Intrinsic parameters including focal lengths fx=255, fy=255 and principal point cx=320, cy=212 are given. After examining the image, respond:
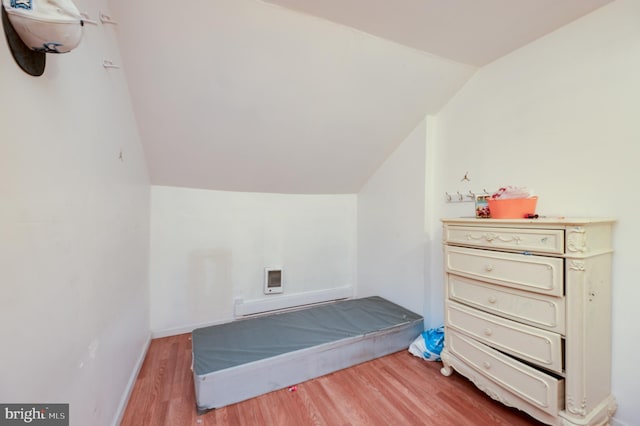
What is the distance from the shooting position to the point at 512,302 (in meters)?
1.36

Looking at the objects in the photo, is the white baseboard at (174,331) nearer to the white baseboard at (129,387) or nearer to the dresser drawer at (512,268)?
the white baseboard at (129,387)

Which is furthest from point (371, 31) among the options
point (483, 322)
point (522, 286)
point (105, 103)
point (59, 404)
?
point (59, 404)

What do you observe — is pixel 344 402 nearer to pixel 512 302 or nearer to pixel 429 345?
pixel 429 345

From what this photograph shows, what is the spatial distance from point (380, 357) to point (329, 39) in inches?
89.7

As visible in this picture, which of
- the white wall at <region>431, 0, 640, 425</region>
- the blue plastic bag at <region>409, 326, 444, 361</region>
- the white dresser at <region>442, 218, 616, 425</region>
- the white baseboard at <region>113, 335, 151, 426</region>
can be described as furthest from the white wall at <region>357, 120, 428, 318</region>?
the white baseboard at <region>113, 335, 151, 426</region>

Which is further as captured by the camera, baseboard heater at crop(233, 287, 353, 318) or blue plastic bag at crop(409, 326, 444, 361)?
baseboard heater at crop(233, 287, 353, 318)

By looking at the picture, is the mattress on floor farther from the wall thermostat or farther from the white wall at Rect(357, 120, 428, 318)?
the wall thermostat

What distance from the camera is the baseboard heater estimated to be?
2543 millimetres

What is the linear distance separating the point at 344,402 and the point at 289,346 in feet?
1.54

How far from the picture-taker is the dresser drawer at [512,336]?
3.98ft

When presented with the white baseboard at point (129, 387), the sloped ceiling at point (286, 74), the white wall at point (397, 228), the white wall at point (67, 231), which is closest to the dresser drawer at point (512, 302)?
the white wall at point (397, 228)

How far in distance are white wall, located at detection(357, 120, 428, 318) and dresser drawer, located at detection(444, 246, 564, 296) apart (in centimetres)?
65

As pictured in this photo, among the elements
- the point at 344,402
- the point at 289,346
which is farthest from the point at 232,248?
the point at 344,402

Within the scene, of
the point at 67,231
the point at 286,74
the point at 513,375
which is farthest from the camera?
the point at 286,74
